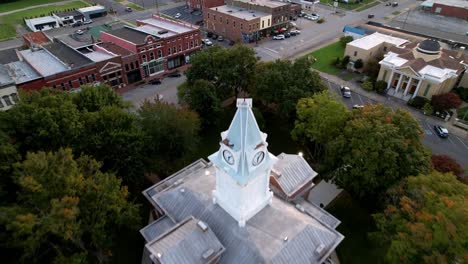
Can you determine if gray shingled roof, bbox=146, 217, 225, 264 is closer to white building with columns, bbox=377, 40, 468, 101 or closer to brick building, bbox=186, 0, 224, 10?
white building with columns, bbox=377, 40, 468, 101

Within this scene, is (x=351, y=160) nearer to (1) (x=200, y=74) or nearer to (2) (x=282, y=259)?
(2) (x=282, y=259)

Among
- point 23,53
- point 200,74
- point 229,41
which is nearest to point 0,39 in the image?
A: point 23,53

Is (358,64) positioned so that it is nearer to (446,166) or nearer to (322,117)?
(322,117)

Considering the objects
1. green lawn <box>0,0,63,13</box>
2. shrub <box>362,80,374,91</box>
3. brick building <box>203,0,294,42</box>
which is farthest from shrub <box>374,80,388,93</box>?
green lawn <box>0,0,63,13</box>

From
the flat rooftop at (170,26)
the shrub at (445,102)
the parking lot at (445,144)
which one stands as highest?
the flat rooftop at (170,26)

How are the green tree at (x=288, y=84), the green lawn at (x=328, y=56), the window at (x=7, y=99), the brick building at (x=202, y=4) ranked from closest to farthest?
the green tree at (x=288, y=84) < the window at (x=7, y=99) < the green lawn at (x=328, y=56) < the brick building at (x=202, y=4)

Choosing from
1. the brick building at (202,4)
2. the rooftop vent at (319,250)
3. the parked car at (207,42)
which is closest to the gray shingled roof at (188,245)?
the rooftop vent at (319,250)

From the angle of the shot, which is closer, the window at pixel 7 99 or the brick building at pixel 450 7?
the window at pixel 7 99

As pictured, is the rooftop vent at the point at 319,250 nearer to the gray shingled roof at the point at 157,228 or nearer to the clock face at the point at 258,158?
the clock face at the point at 258,158
